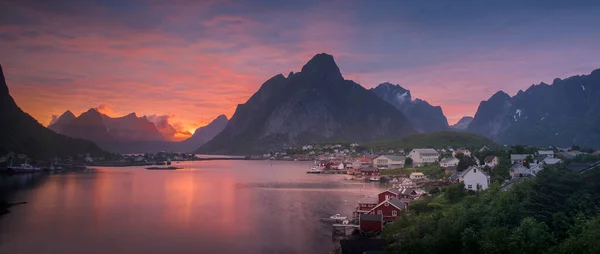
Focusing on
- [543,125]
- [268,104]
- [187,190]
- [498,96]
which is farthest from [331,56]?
[187,190]

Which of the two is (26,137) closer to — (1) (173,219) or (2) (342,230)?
(1) (173,219)

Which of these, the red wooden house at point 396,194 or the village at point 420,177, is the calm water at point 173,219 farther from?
the red wooden house at point 396,194

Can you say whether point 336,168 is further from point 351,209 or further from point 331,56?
point 331,56

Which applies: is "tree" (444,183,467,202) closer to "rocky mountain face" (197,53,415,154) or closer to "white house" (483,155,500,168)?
"white house" (483,155,500,168)

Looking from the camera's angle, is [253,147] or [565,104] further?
[253,147]

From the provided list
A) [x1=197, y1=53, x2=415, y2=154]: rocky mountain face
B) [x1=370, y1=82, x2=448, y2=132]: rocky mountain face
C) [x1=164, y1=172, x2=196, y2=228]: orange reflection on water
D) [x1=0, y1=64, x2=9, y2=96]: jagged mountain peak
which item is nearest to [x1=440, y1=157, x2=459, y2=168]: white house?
[x1=164, y1=172, x2=196, y2=228]: orange reflection on water

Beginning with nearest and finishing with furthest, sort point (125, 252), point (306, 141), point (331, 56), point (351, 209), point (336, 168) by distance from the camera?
point (125, 252), point (351, 209), point (336, 168), point (306, 141), point (331, 56)

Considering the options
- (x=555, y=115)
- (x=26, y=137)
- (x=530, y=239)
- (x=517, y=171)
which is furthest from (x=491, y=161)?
(x=555, y=115)
